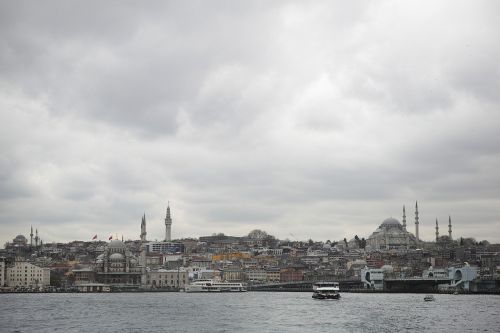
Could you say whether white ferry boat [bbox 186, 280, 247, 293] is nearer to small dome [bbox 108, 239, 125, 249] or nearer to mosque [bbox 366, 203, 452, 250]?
small dome [bbox 108, 239, 125, 249]

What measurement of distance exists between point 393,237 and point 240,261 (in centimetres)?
4584

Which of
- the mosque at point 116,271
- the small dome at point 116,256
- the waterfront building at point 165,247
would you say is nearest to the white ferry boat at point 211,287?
the mosque at point 116,271

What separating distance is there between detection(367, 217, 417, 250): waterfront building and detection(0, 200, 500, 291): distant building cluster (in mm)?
218

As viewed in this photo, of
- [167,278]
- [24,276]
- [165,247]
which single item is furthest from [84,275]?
[165,247]

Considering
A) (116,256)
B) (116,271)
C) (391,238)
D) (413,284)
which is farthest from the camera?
(391,238)

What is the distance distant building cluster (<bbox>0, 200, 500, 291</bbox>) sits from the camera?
114 metres

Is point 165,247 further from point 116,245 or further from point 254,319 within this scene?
point 254,319

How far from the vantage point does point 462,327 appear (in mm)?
42406

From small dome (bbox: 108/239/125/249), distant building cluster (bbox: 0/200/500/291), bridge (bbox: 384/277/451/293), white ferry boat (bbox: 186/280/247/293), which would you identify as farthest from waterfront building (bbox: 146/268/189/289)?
bridge (bbox: 384/277/451/293)

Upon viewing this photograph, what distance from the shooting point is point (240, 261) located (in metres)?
146

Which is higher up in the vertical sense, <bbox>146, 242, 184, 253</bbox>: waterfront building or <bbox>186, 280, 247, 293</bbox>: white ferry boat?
<bbox>146, 242, 184, 253</bbox>: waterfront building

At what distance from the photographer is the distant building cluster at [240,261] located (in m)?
114

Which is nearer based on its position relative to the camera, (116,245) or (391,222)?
(116,245)

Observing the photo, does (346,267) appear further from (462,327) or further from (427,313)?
(462,327)
